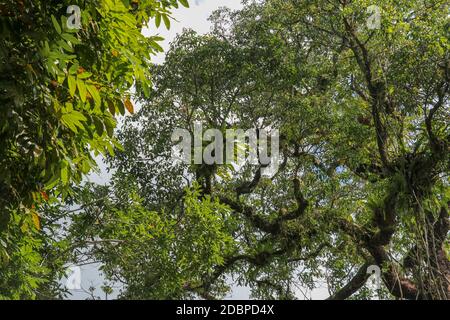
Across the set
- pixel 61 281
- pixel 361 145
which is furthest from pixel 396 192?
pixel 61 281

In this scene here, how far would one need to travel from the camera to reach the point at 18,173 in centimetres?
288

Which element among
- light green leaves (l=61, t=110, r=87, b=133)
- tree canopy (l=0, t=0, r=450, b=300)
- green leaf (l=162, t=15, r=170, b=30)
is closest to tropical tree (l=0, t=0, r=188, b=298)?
light green leaves (l=61, t=110, r=87, b=133)

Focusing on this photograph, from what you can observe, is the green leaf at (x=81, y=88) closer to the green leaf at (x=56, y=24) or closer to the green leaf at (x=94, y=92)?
the green leaf at (x=94, y=92)

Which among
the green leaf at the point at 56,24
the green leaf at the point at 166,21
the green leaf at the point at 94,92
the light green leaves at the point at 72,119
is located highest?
the green leaf at the point at 166,21

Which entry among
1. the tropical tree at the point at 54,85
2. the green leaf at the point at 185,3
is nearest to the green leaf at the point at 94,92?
the tropical tree at the point at 54,85

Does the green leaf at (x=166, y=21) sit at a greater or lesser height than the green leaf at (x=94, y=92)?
greater

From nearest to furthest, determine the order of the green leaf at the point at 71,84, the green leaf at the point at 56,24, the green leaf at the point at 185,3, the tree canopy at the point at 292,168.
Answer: the green leaf at the point at 56,24 → the green leaf at the point at 71,84 → the green leaf at the point at 185,3 → the tree canopy at the point at 292,168

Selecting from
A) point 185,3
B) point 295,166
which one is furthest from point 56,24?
point 295,166

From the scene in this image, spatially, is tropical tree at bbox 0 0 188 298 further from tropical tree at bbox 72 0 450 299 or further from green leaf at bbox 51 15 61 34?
tropical tree at bbox 72 0 450 299

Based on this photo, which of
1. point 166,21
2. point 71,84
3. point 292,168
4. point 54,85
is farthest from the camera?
point 292,168

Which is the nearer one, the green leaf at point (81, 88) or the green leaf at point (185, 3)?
the green leaf at point (81, 88)

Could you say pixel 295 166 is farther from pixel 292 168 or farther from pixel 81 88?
pixel 81 88

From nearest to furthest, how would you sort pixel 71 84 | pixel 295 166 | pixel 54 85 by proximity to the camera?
pixel 71 84 → pixel 54 85 → pixel 295 166
